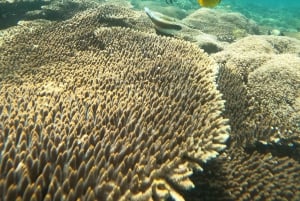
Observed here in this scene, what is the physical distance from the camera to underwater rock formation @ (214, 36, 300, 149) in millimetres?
4359

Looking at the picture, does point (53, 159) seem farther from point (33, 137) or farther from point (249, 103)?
point (249, 103)

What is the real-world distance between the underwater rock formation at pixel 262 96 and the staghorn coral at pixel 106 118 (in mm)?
697

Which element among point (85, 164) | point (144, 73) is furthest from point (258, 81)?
point (85, 164)

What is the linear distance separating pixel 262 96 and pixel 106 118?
292cm

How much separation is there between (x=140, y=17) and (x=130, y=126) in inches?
220

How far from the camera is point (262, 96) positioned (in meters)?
4.91

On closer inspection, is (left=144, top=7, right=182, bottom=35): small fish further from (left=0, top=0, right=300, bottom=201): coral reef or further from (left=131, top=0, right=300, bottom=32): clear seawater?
(left=131, top=0, right=300, bottom=32): clear seawater

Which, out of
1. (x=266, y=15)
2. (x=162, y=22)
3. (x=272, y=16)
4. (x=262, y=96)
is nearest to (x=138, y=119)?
(x=262, y=96)

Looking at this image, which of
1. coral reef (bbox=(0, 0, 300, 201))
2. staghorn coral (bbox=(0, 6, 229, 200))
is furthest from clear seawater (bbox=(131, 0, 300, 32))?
staghorn coral (bbox=(0, 6, 229, 200))

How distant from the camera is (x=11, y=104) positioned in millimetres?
3203

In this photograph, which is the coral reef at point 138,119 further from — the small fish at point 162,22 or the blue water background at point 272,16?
the blue water background at point 272,16

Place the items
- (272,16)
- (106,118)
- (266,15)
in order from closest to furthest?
(106,118)
(272,16)
(266,15)

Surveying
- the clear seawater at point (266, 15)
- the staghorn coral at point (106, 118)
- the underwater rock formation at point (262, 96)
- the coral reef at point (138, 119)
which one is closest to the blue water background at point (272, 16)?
the clear seawater at point (266, 15)

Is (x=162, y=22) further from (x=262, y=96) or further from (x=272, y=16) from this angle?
(x=272, y=16)
